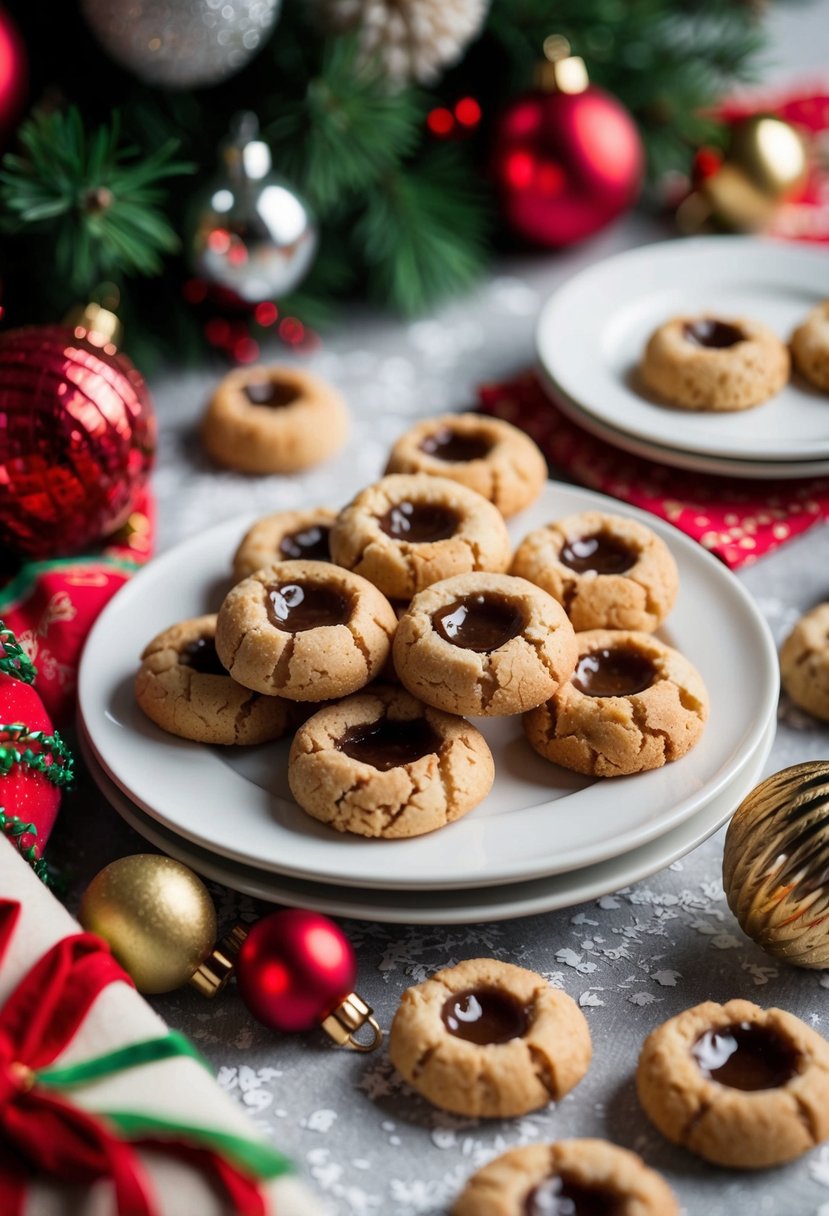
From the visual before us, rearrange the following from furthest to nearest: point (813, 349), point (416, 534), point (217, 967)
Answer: point (813, 349) < point (416, 534) < point (217, 967)

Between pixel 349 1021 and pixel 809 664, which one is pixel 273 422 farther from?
pixel 349 1021

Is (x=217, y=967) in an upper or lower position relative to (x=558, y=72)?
lower

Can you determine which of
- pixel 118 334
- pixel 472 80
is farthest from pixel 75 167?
pixel 472 80

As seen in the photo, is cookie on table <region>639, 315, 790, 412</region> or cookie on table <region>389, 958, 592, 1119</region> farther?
cookie on table <region>639, 315, 790, 412</region>

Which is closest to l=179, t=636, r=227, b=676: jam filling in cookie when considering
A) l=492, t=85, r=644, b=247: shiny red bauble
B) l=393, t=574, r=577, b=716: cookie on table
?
l=393, t=574, r=577, b=716: cookie on table

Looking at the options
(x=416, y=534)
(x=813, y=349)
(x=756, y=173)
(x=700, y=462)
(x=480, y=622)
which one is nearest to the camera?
(x=480, y=622)

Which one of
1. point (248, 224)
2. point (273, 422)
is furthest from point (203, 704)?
point (248, 224)

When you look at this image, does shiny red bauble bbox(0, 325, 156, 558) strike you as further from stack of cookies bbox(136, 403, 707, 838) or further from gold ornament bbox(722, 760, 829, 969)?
gold ornament bbox(722, 760, 829, 969)
